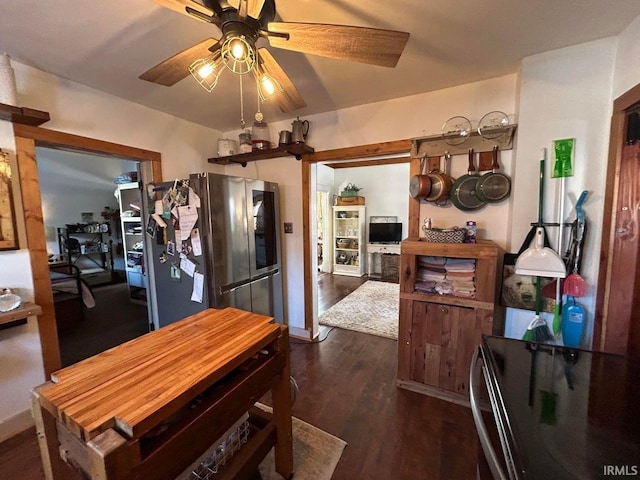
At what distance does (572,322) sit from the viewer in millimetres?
1635

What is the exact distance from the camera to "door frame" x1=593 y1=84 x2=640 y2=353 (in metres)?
1.46

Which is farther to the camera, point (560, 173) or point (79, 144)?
point (79, 144)

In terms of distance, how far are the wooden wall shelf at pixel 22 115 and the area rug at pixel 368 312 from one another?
10.1 feet

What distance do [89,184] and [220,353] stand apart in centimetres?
648

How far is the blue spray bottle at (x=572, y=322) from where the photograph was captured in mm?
1621

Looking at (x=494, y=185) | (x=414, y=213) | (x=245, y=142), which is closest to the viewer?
(x=494, y=185)

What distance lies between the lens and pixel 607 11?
4.38 ft

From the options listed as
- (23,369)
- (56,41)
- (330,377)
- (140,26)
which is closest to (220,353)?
(330,377)

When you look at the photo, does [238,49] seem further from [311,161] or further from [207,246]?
[311,161]

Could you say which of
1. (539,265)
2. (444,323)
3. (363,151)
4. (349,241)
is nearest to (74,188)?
(349,241)

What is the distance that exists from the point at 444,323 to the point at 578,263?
2.89ft

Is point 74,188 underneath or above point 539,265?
above

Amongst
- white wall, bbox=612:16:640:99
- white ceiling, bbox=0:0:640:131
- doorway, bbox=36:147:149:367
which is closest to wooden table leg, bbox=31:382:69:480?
white ceiling, bbox=0:0:640:131

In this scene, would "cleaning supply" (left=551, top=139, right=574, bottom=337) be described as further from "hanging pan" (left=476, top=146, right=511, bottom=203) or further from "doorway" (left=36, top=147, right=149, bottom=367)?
"doorway" (left=36, top=147, right=149, bottom=367)
